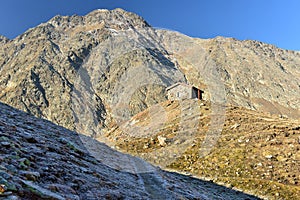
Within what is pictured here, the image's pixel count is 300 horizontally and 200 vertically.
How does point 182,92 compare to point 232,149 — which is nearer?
point 232,149

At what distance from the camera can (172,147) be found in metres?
33.5

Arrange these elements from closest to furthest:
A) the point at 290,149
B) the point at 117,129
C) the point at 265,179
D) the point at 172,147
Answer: the point at 265,179 → the point at 290,149 → the point at 172,147 → the point at 117,129

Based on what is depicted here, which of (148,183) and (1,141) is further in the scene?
(148,183)

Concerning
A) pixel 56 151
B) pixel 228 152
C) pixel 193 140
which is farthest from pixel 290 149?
pixel 56 151

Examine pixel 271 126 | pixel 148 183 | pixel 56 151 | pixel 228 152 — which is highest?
pixel 271 126

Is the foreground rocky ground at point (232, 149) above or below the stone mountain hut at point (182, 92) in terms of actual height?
below

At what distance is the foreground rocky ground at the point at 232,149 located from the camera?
2334 cm

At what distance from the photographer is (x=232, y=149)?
3000 cm

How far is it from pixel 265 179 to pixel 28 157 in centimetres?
2002

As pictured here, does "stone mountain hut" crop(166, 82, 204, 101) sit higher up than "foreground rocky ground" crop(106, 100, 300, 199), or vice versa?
"stone mountain hut" crop(166, 82, 204, 101)

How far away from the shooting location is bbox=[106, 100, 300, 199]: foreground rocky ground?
23344 mm

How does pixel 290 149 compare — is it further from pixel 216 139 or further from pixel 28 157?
pixel 28 157

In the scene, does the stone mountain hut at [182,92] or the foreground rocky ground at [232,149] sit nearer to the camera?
the foreground rocky ground at [232,149]

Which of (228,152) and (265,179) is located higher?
(228,152)
